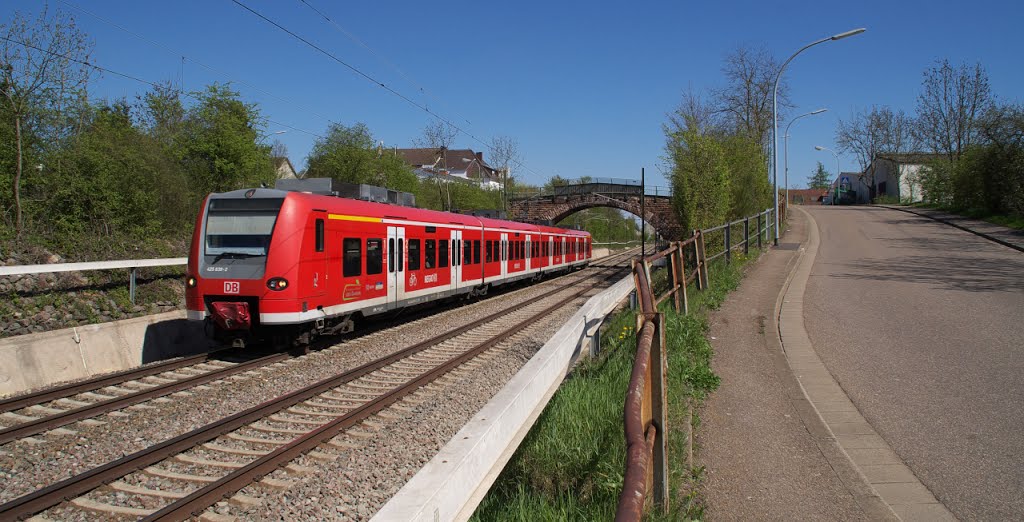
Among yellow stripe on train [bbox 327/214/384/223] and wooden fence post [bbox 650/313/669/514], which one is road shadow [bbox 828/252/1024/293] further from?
wooden fence post [bbox 650/313/669/514]

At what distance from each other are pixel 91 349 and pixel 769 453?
9.63 metres

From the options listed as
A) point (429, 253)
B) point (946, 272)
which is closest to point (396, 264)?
point (429, 253)

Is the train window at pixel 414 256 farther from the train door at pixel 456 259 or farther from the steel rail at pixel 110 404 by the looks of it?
the steel rail at pixel 110 404

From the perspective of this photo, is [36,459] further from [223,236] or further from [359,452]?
[223,236]

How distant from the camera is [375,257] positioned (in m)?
12.6

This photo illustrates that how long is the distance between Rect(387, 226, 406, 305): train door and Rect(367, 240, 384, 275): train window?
33cm

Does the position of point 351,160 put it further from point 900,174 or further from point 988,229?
point 900,174

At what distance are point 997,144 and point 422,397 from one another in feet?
104

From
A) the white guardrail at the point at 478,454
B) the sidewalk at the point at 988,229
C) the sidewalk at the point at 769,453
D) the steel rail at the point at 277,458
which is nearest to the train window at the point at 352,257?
the steel rail at the point at 277,458

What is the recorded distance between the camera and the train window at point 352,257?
453 inches

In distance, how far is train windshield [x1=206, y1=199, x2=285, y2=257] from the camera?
10.2 m

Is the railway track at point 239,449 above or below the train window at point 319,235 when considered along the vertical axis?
below

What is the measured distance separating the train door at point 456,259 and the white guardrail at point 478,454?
38.1 ft

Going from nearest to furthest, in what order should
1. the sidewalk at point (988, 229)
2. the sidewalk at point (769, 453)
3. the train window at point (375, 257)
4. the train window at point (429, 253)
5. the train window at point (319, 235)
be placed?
the sidewalk at point (769, 453), the train window at point (319, 235), the train window at point (375, 257), the train window at point (429, 253), the sidewalk at point (988, 229)
